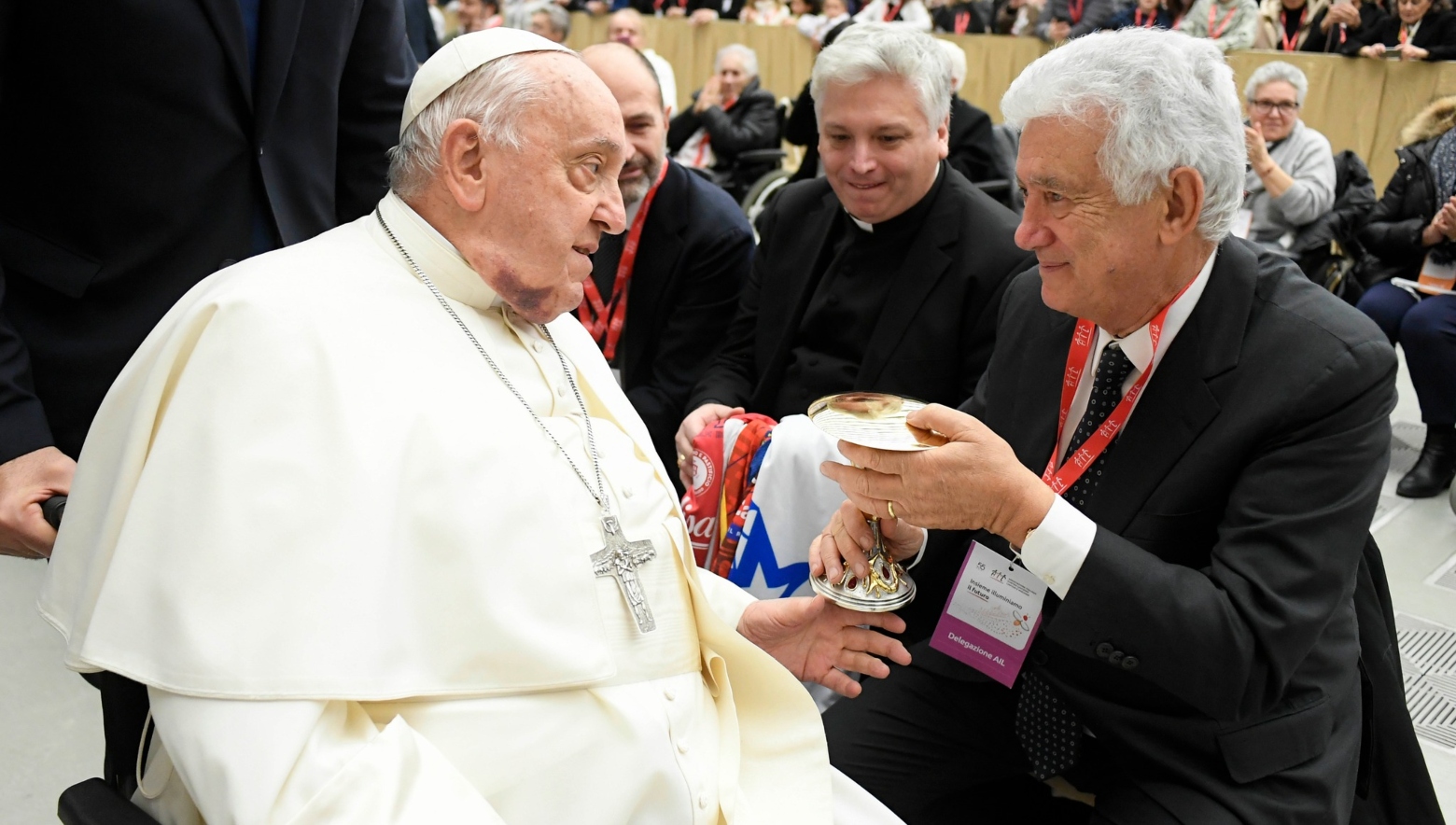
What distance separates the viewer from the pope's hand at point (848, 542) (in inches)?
75.3

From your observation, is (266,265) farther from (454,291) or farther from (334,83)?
(334,83)

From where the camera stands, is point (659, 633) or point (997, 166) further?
point (997, 166)

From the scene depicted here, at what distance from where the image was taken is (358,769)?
1.29m

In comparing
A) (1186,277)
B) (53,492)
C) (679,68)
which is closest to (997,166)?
(1186,277)

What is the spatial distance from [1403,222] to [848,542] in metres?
5.34

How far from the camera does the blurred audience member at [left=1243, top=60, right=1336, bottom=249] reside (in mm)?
5996

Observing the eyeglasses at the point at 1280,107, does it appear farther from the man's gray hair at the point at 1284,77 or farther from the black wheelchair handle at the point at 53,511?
the black wheelchair handle at the point at 53,511

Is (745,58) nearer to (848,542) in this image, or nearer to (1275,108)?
(1275,108)

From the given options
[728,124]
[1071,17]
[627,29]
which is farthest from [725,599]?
[1071,17]

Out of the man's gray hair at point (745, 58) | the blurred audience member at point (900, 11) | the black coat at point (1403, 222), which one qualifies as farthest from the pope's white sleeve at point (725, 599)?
the blurred audience member at point (900, 11)

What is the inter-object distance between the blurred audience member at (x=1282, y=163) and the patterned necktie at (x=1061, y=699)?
4654 mm

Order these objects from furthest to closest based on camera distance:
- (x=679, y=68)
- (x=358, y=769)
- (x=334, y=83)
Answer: (x=679, y=68)
(x=334, y=83)
(x=358, y=769)

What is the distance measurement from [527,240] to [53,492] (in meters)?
0.79

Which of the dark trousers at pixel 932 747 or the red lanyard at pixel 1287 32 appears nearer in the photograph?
the dark trousers at pixel 932 747
